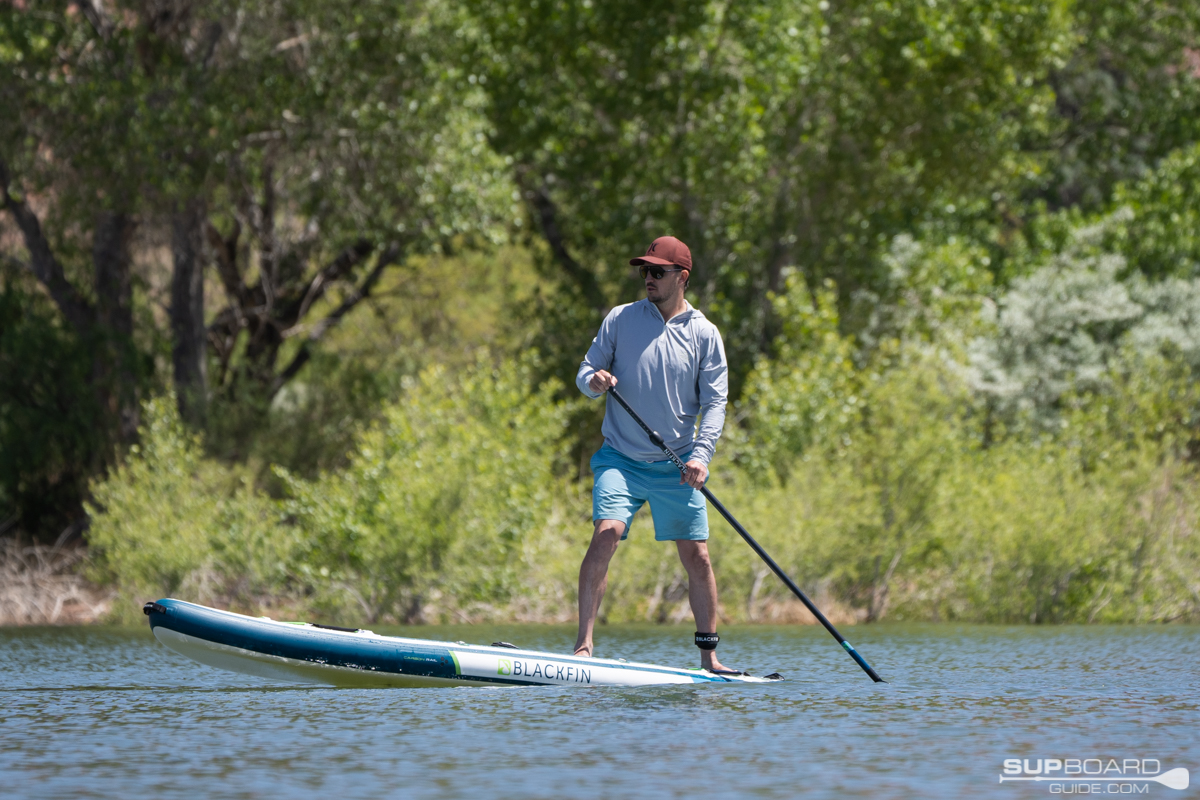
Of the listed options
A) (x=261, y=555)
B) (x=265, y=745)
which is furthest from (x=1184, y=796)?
(x=261, y=555)

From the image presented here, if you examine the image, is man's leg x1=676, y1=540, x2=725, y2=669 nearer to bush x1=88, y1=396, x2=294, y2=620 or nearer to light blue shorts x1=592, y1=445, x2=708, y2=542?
light blue shorts x1=592, y1=445, x2=708, y2=542

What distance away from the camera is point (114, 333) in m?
20.1

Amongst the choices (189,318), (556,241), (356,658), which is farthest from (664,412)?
(556,241)

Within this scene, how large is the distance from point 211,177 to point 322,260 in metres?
5.40

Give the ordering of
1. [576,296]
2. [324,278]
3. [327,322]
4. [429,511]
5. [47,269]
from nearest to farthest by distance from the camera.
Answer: [429,511] → [47,269] → [324,278] → [327,322] → [576,296]

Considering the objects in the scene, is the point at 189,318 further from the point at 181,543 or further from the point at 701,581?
the point at 701,581

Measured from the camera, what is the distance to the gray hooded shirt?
8.23 m

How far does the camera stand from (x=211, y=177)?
18734 mm

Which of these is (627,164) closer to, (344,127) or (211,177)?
(344,127)

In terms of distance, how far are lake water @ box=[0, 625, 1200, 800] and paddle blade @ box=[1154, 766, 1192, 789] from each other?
44 millimetres

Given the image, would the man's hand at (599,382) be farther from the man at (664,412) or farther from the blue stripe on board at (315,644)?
the blue stripe on board at (315,644)

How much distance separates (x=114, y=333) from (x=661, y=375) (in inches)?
533

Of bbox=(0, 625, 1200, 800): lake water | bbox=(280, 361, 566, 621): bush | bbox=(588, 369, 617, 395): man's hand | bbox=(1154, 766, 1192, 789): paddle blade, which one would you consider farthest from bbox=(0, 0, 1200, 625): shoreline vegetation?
bbox=(1154, 766, 1192, 789): paddle blade

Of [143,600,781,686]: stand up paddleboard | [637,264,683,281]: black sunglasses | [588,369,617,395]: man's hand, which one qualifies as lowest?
[143,600,781,686]: stand up paddleboard
